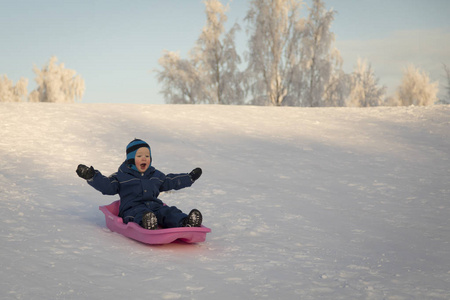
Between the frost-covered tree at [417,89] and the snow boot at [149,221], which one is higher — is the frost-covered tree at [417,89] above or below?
above

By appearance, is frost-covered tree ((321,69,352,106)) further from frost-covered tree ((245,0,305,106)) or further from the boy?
the boy

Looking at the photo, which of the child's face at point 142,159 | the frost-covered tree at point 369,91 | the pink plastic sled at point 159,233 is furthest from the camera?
the frost-covered tree at point 369,91

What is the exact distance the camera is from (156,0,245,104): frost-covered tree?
23.9m

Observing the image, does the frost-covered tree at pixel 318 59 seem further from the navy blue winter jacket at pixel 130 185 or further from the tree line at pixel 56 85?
the navy blue winter jacket at pixel 130 185

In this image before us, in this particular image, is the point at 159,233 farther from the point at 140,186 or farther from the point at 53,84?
the point at 53,84

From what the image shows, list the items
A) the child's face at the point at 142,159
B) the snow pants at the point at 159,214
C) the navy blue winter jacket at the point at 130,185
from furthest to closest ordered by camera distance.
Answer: the child's face at the point at 142,159, the navy blue winter jacket at the point at 130,185, the snow pants at the point at 159,214

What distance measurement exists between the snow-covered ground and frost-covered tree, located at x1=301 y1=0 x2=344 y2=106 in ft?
46.6

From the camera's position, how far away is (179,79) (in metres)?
24.5

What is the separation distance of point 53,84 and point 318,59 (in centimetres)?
1799

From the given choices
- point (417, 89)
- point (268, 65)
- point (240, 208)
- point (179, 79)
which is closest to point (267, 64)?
point (268, 65)

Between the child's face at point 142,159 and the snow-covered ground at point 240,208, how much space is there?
1.94ft

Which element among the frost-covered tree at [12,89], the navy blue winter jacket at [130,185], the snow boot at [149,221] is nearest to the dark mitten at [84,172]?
the navy blue winter jacket at [130,185]

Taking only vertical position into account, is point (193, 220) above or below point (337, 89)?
below

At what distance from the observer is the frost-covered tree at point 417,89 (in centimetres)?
3219
